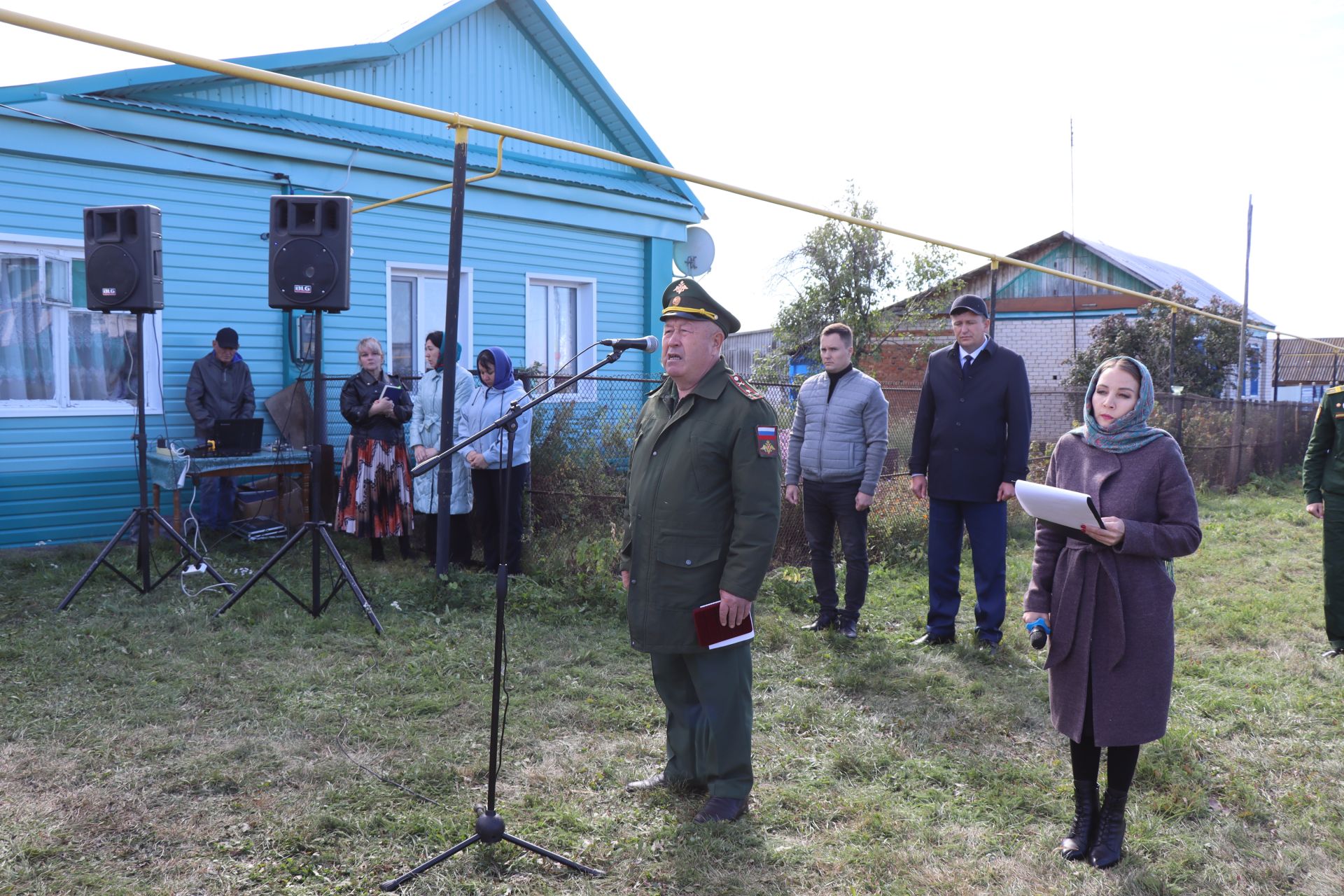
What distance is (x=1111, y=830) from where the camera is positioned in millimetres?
3236

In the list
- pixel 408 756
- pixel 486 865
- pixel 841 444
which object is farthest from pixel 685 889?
pixel 841 444

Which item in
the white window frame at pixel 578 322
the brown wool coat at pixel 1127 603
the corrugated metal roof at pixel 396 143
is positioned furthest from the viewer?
the white window frame at pixel 578 322

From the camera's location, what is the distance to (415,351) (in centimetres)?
1078

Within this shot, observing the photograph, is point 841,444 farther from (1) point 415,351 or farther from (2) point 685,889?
(1) point 415,351

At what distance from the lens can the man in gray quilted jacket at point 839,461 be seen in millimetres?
5840

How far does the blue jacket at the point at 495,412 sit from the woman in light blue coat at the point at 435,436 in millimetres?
116

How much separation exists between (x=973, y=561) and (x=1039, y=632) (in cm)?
269

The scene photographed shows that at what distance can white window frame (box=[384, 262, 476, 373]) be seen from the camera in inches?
413

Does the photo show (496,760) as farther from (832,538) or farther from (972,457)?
(972,457)

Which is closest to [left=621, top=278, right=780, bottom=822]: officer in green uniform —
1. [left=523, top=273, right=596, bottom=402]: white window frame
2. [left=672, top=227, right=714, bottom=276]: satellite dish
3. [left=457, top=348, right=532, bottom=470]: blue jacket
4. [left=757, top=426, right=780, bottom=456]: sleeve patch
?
[left=757, top=426, right=780, bottom=456]: sleeve patch

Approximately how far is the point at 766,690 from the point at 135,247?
5154mm

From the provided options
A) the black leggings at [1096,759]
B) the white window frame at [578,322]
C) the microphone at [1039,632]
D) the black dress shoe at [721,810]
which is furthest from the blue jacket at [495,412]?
the black leggings at [1096,759]

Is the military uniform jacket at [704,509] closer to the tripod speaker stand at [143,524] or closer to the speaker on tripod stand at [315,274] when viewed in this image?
the speaker on tripod stand at [315,274]

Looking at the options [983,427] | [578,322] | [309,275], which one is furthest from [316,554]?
[578,322]
